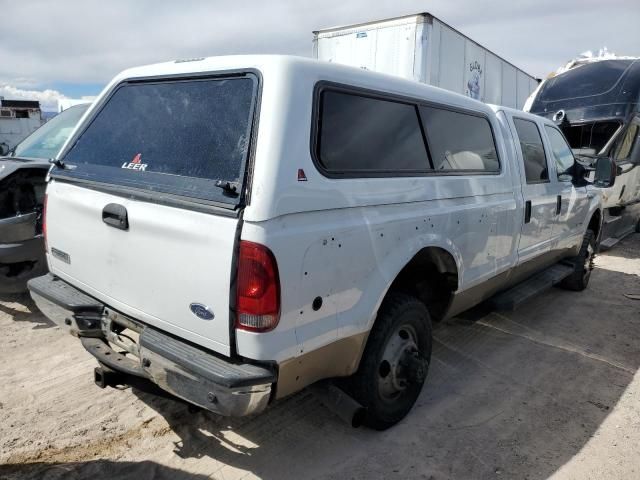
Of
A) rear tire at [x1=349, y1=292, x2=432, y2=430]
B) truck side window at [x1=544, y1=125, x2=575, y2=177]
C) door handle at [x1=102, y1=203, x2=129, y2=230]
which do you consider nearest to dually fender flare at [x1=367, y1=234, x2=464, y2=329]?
rear tire at [x1=349, y1=292, x2=432, y2=430]

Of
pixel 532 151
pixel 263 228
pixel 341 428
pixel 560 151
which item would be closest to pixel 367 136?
pixel 263 228

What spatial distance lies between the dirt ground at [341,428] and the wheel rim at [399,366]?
300 mm

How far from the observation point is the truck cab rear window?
2.29 meters

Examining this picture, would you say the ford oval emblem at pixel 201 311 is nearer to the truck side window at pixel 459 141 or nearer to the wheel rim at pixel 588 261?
the truck side window at pixel 459 141

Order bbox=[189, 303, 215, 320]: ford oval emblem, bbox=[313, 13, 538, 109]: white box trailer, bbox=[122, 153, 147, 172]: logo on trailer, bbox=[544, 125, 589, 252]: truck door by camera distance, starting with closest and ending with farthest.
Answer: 1. bbox=[189, 303, 215, 320]: ford oval emblem
2. bbox=[122, 153, 147, 172]: logo on trailer
3. bbox=[544, 125, 589, 252]: truck door
4. bbox=[313, 13, 538, 109]: white box trailer

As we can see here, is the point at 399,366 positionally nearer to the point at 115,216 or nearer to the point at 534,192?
the point at 115,216

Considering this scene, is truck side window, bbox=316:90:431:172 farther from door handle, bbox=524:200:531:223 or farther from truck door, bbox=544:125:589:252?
truck door, bbox=544:125:589:252

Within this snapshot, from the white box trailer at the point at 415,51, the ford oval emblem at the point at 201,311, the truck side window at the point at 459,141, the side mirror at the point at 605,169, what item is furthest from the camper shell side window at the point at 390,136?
the white box trailer at the point at 415,51

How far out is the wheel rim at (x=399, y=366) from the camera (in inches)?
118

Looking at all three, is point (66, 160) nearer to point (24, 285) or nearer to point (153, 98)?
point (153, 98)

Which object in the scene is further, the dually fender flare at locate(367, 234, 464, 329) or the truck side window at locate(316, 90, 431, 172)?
the dually fender flare at locate(367, 234, 464, 329)

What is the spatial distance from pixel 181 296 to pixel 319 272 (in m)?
0.65

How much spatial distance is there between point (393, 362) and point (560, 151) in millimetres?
3365

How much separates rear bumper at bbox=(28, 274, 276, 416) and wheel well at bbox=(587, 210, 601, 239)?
544 cm
